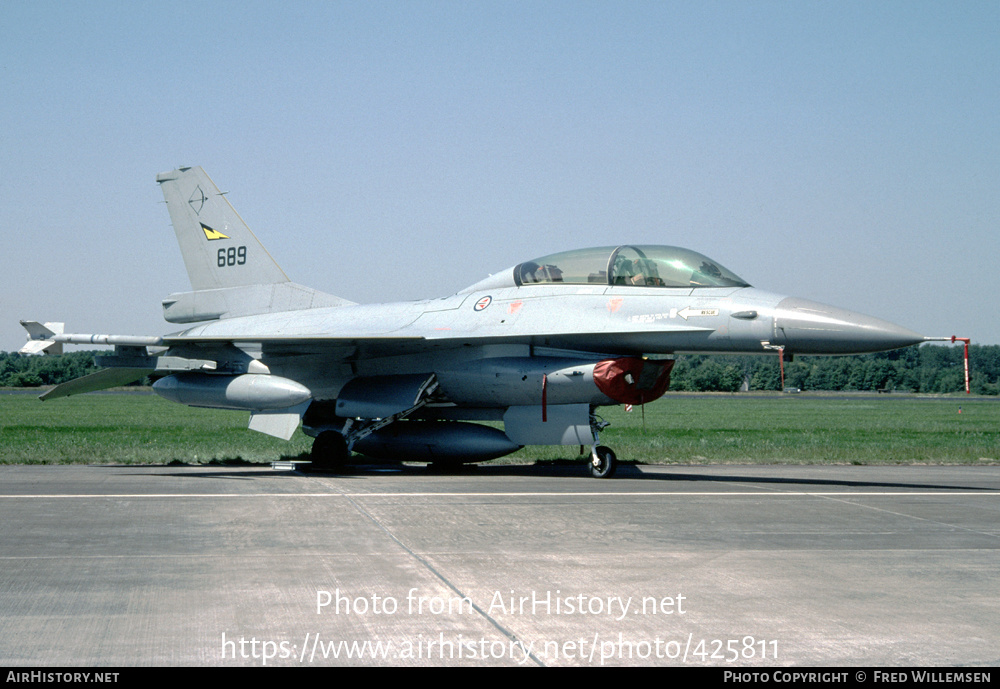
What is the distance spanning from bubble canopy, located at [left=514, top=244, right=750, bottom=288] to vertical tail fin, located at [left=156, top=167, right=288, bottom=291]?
19.2ft

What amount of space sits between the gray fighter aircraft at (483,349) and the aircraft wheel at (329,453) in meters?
0.02

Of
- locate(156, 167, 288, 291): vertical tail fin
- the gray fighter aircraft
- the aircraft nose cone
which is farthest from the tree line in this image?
the aircraft nose cone

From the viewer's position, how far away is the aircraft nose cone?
11250 millimetres

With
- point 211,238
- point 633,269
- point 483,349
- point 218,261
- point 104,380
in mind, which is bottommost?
point 104,380

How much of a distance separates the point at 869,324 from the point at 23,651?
9872mm

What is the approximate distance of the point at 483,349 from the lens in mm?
14195

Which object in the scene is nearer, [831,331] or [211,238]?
[831,331]

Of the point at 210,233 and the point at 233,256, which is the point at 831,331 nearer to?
the point at 233,256

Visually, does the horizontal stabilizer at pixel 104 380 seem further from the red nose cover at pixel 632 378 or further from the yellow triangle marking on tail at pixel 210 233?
the red nose cover at pixel 632 378

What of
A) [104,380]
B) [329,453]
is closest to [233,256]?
[104,380]

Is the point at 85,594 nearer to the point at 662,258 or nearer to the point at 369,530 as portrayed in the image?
the point at 369,530

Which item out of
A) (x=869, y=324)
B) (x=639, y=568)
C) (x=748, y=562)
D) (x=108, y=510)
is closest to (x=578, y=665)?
(x=639, y=568)

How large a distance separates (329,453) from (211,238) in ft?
17.5

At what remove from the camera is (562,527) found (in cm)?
841
